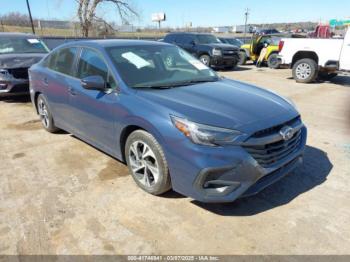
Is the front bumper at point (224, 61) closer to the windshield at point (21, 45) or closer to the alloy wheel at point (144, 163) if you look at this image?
the windshield at point (21, 45)

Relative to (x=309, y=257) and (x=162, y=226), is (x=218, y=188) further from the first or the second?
(x=309, y=257)

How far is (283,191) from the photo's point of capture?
141 inches

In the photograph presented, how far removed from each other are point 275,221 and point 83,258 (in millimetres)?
1774

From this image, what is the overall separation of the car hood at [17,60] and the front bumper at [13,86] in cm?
36

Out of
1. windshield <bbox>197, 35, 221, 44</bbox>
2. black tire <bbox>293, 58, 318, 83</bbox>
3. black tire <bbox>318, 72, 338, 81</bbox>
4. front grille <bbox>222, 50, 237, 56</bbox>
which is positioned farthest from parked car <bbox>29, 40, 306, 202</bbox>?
windshield <bbox>197, 35, 221, 44</bbox>

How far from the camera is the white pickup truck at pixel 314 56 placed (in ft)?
32.4

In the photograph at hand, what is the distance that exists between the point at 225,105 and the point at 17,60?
21.4 feet

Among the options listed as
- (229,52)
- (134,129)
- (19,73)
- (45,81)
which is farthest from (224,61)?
(134,129)

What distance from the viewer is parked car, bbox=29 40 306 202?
9.37 feet

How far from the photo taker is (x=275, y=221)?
120 inches

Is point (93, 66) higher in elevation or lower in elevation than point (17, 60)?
higher

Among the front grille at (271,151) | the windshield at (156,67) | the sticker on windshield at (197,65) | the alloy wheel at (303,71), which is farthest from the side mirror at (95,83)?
the alloy wheel at (303,71)

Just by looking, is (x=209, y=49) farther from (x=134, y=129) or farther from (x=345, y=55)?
(x=134, y=129)

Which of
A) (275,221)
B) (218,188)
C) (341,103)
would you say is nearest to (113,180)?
(218,188)
